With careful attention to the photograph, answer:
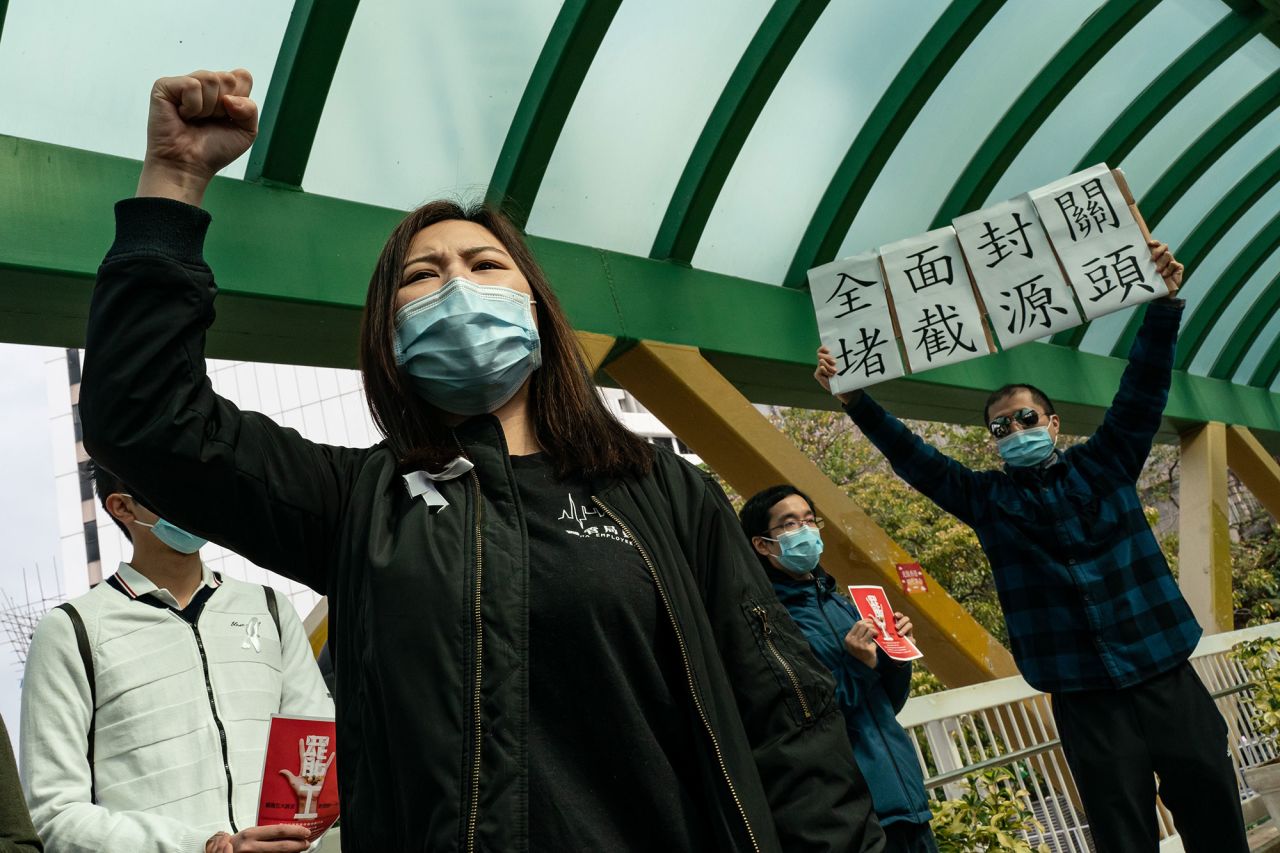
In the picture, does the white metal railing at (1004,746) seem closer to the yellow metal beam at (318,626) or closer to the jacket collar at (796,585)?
the jacket collar at (796,585)

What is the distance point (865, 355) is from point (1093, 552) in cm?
138

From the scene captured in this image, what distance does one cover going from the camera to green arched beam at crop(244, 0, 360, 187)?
14.9 ft

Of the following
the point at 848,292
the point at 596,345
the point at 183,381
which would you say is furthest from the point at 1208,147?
the point at 183,381

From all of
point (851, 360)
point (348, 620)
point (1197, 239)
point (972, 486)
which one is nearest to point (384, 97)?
point (851, 360)

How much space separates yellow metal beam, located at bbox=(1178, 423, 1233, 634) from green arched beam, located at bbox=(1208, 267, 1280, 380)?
0.79 metres

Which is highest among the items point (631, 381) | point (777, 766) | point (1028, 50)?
point (1028, 50)

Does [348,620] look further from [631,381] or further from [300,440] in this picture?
[631,381]

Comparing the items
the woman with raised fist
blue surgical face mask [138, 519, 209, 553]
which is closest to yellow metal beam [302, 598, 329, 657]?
blue surgical face mask [138, 519, 209, 553]

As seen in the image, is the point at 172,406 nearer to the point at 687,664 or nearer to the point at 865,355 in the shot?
the point at 687,664

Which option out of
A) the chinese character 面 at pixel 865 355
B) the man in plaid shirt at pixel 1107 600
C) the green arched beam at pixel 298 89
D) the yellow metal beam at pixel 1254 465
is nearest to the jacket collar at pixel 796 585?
the man in plaid shirt at pixel 1107 600

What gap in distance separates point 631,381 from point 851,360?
1400mm

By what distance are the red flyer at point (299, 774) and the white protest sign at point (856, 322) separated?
3.29 m

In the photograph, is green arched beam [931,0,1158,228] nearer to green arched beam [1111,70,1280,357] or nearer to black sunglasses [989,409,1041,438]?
green arched beam [1111,70,1280,357]

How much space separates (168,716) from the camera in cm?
270
